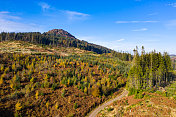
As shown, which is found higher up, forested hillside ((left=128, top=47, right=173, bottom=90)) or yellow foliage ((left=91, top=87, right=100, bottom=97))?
forested hillside ((left=128, top=47, right=173, bottom=90))

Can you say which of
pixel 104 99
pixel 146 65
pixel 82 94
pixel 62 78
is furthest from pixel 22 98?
pixel 146 65

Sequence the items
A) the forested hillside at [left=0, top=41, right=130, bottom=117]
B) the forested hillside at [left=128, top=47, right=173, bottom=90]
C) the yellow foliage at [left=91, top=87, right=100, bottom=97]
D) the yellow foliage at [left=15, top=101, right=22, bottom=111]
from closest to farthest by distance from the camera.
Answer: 1. the yellow foliage at [left=15, top=101, right=22, bottom=111]
2. the forested hillside at [left=0, top=41, right=130, bottom=117]
3. the yellow foliage at [left=91, top=87, right=100, bottom=97]
4. the forested hillside at [left=128, top=47, right=173, bottom=90]

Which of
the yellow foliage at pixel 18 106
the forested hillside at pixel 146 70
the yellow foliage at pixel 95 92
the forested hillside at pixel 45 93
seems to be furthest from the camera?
the forested hillside at pixel 146 70

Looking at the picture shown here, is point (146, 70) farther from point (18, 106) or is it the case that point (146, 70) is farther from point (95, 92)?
point (18, 106)

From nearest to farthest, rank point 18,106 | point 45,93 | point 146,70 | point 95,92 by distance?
point 18,106 < point 45,93 < point 95,92 < point 146,70

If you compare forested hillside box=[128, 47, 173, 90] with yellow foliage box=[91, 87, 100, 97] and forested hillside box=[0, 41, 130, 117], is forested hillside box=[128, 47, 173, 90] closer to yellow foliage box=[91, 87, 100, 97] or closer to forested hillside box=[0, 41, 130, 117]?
forested hillside box=[0, 41, 130, 117]

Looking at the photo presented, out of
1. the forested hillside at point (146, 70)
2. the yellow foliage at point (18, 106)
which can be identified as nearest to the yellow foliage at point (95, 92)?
the forested hillside at point (146, 70)

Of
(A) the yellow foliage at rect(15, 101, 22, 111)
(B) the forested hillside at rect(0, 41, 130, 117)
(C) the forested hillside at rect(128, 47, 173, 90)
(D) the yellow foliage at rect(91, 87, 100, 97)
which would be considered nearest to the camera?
(A) the yellow foliage at rect(15, 101, 22, 111)

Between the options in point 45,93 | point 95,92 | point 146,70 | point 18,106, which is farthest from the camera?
point 146,70

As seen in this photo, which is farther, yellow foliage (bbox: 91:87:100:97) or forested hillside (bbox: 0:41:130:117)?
yellow foliage (bbox: 91:87:100:97)

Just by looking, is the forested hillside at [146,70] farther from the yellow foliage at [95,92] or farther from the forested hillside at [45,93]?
the yellow foliage at [95,92]

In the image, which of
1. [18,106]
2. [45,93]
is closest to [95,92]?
[45,93]

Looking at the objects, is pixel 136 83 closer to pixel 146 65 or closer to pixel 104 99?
pixel 146 65

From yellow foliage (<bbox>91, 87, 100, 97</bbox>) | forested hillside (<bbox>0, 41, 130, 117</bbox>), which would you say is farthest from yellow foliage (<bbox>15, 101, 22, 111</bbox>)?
yellow foliage (<bbox>91, 87, 100, 97</bbox>)
